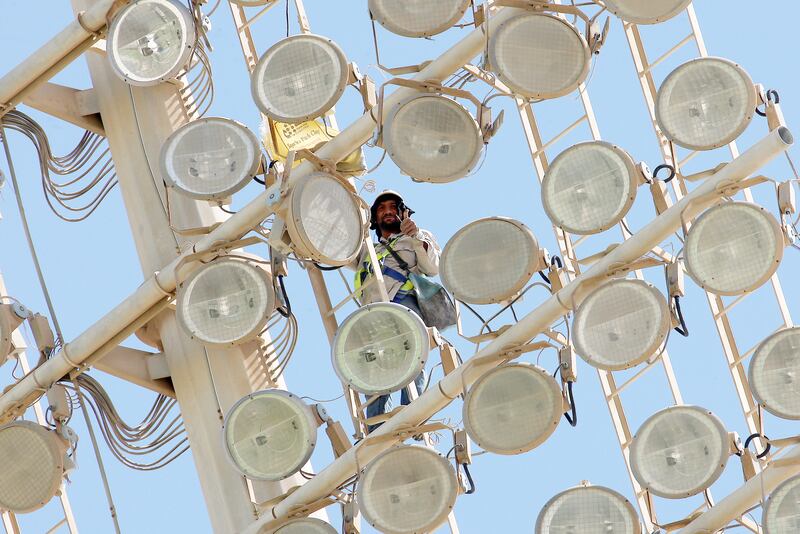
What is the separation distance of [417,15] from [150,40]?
2.48 meters

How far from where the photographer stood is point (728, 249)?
20.1 metres

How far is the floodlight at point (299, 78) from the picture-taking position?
2116 cm

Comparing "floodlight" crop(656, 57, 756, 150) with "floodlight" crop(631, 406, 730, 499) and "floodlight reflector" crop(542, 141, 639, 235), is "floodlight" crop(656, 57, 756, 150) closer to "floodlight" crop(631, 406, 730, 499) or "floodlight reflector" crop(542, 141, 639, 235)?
"floodlight reflector" crop(542, 141, 639, 235)

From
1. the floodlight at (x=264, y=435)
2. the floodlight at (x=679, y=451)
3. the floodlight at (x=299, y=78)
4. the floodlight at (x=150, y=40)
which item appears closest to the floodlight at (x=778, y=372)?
the floodlight at (x=679, y=451)

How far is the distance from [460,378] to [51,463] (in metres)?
3.53

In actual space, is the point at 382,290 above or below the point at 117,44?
below

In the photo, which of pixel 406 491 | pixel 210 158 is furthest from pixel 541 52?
pixel 406 491

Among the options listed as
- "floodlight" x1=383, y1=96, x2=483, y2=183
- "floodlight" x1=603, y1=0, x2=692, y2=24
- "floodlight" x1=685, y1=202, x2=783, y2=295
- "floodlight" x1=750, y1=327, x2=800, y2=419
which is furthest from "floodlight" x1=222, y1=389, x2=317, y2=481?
"floodlight" x1=603, y1=0, x2=692, y2=24

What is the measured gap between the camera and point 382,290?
70.5 ft

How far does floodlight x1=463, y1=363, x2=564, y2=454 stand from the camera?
67.1 ft

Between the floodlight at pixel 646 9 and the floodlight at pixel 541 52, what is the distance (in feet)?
1.08

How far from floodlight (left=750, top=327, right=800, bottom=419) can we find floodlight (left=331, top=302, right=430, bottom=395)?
2383 millimetres

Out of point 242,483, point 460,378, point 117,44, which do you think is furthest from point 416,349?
point 117,44

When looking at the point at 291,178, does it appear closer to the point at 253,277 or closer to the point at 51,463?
the point at 253,277
